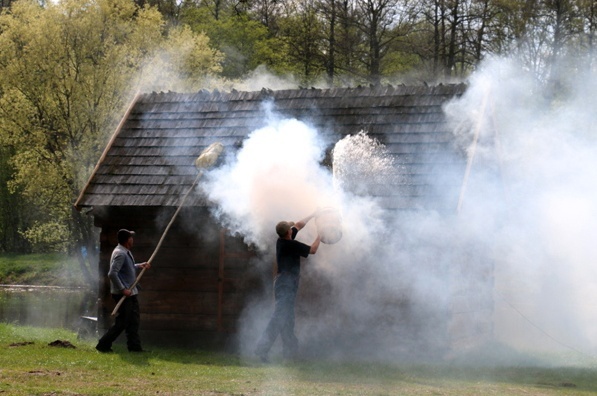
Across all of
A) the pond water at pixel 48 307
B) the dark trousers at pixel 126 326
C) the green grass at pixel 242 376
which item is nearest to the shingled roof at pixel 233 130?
the dark trousers at pixel 126 326

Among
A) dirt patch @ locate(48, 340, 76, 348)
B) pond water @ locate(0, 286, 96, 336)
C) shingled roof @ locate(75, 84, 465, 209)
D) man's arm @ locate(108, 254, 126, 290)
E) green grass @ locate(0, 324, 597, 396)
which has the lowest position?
pond water @ locate(0, 286, 96, 336)

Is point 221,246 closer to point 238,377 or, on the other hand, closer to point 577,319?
point 238,377

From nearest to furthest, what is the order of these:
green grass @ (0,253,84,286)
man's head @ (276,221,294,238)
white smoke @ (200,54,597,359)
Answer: man's head @ (276,221,294,238)
white smoke @ (200,54,597,359)
green grass @ (0,253,84,286)

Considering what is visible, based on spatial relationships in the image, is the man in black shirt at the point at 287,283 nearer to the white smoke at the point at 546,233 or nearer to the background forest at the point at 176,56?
the white smoke at the point at 546,233

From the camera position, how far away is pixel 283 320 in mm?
13219

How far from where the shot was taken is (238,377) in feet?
37.8

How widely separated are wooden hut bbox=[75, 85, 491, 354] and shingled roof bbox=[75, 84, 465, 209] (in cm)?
2

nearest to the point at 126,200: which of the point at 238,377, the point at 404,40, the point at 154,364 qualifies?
the point at 154,364

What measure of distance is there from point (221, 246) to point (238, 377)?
181 inches

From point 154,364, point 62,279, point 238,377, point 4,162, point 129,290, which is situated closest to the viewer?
point 238,377

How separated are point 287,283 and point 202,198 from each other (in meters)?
2.89

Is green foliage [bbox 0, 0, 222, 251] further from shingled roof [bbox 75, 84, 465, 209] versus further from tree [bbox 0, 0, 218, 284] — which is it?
shingled roof [bbox 75, 84, 465, 209]

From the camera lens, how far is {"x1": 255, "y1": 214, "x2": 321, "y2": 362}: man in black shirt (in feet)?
43.3

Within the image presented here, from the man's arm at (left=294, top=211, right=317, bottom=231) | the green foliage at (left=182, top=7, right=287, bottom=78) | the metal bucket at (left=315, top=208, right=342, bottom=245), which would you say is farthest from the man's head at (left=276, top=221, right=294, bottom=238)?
the green foliage at (left=182, top=7, right=287, bottom=78)
